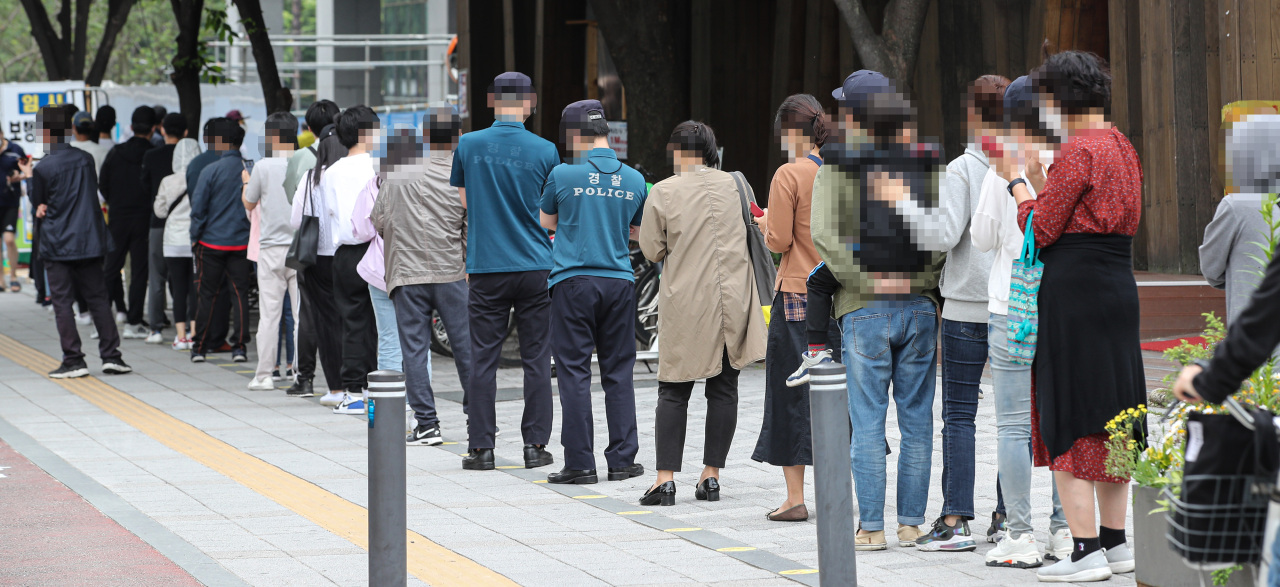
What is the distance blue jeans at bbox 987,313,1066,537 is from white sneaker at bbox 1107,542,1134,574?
1.00 ft

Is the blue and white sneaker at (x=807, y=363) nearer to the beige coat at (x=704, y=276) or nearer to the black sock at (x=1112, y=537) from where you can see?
the beige coat at (x=704, y=276)

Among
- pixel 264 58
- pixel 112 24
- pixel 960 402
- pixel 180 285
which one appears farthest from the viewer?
pixel 112 24

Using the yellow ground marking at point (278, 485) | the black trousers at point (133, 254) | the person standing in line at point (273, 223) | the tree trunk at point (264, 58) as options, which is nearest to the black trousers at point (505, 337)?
the yellow ground marking at point (278, 485)

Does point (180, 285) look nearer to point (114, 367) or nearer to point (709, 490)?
point (114, 367)

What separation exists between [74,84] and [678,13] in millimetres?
8892

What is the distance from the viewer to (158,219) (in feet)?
43.3

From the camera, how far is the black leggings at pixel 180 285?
41.8 feet

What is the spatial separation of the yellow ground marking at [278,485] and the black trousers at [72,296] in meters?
0.30

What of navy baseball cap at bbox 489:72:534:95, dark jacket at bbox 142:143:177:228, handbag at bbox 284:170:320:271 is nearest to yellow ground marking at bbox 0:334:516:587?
handbag at bbox 284:170:320:271

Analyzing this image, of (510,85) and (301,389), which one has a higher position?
(510,85)

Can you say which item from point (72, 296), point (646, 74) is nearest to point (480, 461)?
point (72, 296)

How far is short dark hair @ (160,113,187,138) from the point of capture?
1293cm

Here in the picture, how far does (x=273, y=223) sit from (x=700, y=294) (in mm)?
5119

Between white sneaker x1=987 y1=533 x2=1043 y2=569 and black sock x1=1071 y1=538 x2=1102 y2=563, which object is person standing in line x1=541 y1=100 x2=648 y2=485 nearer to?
white sneaker x1=987 y1=533 x2=1043 y2=569
